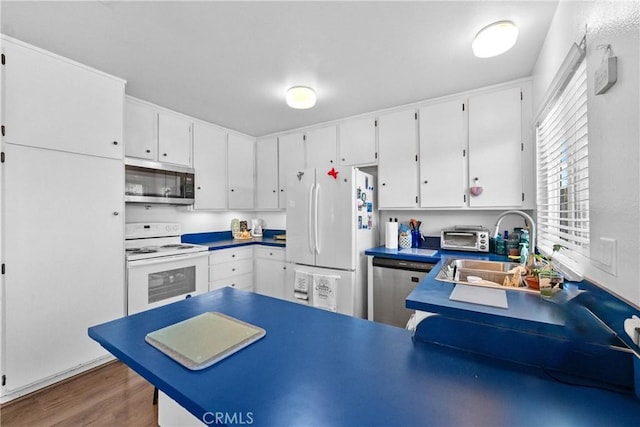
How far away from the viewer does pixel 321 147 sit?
11.5 ft

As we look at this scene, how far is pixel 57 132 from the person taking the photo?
199 centimetres

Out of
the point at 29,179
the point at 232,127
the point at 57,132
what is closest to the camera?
the point at 29,179

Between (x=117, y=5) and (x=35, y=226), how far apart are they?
1573mm

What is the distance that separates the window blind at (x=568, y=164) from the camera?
123cm

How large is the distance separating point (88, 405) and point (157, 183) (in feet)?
6.35

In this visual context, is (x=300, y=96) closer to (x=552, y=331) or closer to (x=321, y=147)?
(x=321, y=147)

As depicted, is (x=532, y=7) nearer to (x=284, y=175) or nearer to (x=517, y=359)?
(x=517, y=359)

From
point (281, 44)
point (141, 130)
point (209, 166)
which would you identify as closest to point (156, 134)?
point (141, 130)

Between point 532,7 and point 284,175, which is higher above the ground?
point 532,7

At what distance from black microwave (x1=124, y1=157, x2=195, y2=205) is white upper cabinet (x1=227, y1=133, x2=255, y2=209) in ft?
2.17

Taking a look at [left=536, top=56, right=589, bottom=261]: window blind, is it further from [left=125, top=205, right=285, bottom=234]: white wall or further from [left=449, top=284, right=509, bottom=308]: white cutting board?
[left=125, top=205, right=285, bottom=234]: white wall

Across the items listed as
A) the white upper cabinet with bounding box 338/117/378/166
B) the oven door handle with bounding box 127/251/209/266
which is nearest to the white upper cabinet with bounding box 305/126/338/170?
the white upper cabinet with bounding box 338/117/378/166

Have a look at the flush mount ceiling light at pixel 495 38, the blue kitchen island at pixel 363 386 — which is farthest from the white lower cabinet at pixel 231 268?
the flush mount ceiling light at pixel 495 38

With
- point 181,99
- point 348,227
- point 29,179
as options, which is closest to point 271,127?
point 181,99
